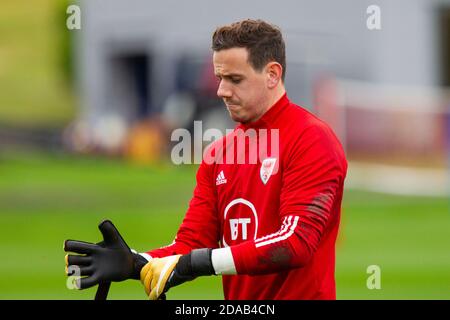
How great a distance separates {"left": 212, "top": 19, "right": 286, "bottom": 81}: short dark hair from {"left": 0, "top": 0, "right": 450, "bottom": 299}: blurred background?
8.43 metres

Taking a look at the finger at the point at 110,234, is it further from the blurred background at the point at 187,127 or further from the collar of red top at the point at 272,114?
the blurred background at the point at 187,127

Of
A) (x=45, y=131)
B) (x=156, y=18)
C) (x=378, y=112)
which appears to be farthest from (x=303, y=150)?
(x=45, y=131)

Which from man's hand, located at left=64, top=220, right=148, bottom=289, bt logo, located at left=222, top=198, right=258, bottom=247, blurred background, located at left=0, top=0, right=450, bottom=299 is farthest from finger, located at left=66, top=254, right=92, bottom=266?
blurred background, located at left=0, top=0, right=450, bottom=299

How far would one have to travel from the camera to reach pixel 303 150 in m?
5.99

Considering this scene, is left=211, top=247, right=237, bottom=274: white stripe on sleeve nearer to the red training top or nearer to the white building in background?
the red training top

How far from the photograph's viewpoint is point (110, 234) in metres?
5.91

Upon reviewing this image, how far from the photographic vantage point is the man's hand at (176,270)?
5.86m

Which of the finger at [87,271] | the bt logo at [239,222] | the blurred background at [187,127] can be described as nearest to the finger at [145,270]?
the finger at [87,271]

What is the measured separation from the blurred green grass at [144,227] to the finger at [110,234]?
8005mm

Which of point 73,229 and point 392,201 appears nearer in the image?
point 73,229

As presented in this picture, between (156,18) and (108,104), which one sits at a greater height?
(156,18)

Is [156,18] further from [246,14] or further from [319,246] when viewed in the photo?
[319,246]

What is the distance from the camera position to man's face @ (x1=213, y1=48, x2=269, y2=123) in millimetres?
6043

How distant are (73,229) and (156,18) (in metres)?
20.9
